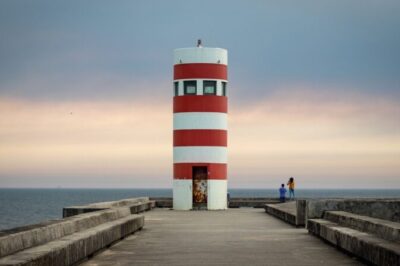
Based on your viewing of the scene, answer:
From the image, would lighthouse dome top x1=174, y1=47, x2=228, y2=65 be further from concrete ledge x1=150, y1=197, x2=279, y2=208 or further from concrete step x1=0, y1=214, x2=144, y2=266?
concrete step x1=0, y1=214, x2=144, y2=266

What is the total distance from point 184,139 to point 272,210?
18.8ft

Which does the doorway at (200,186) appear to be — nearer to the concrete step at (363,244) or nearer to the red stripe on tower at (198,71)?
the red stripe on tower at (198,71)

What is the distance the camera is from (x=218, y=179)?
37.8m

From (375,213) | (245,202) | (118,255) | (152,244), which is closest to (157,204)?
(245,202)

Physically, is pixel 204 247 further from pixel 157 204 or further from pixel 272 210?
pixel 157 204

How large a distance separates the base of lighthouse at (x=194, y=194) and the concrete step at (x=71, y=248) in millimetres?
17719

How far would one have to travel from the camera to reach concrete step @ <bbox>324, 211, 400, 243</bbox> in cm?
1443

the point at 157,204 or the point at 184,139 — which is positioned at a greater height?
the point at 184,139

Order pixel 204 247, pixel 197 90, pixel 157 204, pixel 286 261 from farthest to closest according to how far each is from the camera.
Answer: pixel 157 204 → pixel 197 90 → pixel 204 247 → pixel 286 261

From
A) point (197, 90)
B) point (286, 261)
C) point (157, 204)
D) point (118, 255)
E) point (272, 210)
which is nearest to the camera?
point (286, 261)

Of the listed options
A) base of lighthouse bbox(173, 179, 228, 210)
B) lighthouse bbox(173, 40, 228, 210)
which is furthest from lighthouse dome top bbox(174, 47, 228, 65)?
base of lighthouse bbox(173, 179, 228, 210)

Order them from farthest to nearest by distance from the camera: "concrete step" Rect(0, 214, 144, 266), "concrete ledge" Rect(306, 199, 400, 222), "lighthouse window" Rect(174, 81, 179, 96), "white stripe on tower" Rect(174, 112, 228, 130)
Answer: "lighthouse window" Rect(174, 81, 179, 96) < "white stripe on tower" Rect(174, 112, 228, 130) < "concrete ledge" Rect(306, 199, 400, 222) < "concrete step" Rect(0, 214, 144, 266)

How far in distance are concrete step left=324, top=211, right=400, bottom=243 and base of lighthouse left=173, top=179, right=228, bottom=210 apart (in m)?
17.2

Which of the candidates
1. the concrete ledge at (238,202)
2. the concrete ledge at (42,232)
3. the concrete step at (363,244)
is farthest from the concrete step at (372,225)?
the concrete ledge at (238,202)
